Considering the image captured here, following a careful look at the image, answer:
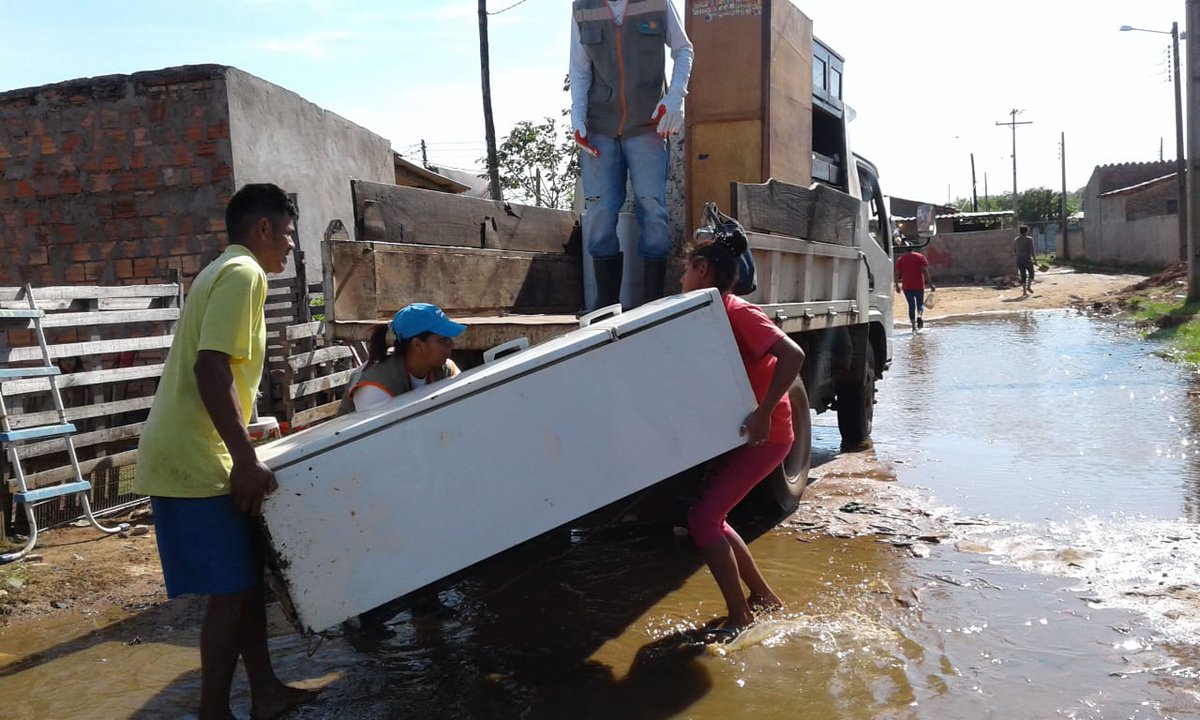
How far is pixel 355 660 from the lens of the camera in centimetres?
368

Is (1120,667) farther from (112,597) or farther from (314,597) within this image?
(112,597)

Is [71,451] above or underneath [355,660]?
above

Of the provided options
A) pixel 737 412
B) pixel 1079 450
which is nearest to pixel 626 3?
pixel 737 412

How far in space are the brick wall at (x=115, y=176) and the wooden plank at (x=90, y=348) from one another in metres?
2.18

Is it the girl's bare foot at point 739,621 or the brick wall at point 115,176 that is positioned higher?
the brick wall at point 115,176

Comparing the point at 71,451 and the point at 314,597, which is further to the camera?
the point at 71,451

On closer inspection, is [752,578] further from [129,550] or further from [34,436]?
[34,436]

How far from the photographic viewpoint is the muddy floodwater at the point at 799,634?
3.17 meters

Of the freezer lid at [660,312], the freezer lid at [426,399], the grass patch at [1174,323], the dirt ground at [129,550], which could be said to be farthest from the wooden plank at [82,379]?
the grass patch at [1174,323]

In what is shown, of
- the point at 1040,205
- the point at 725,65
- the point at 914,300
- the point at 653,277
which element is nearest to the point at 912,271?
the point at 914,300

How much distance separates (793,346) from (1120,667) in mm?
1570

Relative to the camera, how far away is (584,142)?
4996 millimetres

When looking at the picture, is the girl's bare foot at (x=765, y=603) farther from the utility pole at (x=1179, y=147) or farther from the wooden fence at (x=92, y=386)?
Answer: the utility pole at (x=1179, y=147)

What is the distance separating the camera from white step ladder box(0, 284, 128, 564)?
5195 millimetres
